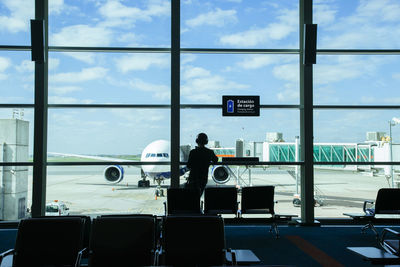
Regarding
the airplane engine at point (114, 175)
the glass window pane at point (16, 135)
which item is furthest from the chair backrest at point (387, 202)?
the airplane engine at point (114, 175)

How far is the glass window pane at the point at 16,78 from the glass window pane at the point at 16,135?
0.21 meters

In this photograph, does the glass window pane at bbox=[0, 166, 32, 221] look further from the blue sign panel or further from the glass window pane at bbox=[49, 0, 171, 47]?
the blue sign panel

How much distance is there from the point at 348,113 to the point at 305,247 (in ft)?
8.94

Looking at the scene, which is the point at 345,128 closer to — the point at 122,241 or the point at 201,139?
the point at 201,139

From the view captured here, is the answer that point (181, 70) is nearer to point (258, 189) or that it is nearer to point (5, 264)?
point (258, 189)

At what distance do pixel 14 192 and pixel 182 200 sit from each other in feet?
12.0

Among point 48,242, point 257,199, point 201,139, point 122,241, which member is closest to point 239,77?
point 201,139

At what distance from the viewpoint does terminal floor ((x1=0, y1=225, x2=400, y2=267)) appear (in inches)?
143

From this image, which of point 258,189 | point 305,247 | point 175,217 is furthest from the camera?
point 258,189

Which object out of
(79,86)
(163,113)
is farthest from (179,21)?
(79,86)

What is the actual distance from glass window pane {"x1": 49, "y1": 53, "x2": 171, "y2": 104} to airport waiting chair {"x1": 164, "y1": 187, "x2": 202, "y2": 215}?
1993 millimetres

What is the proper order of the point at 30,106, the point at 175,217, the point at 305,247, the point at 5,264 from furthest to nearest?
the point at 30,106
the point at 305,247
the point at 175,217
the point at 5,264

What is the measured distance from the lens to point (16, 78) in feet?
18.1

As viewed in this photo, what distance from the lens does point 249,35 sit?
5.69 metres
